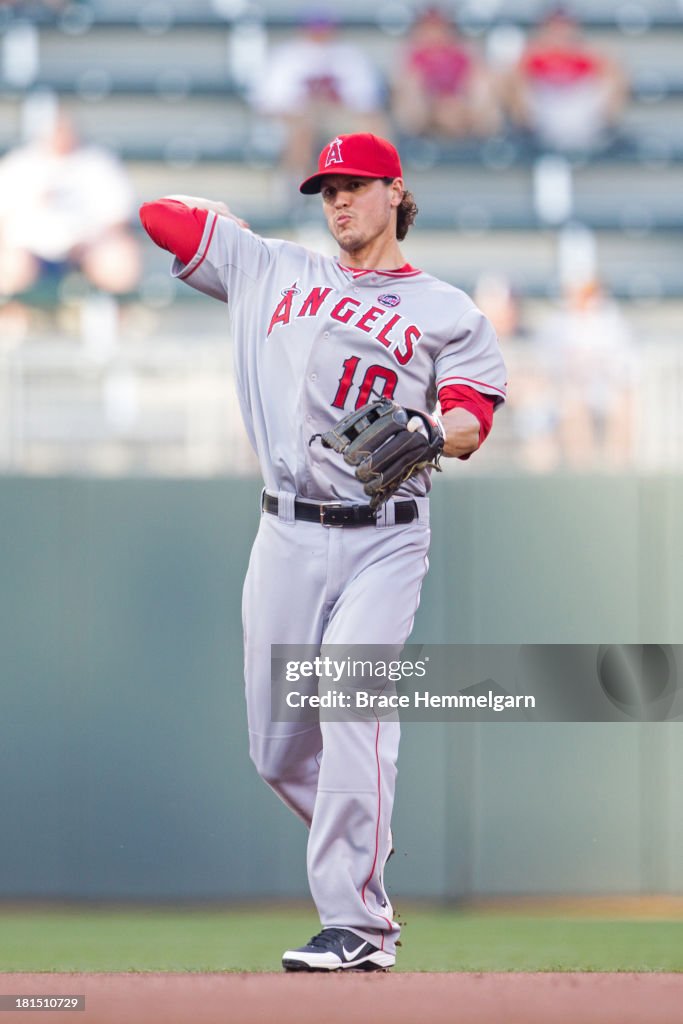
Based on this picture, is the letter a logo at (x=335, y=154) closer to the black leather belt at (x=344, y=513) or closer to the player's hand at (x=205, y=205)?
the player's hand at (x=205, y=205)

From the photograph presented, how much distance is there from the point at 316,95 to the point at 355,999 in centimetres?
654

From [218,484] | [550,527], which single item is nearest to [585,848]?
[550,527]

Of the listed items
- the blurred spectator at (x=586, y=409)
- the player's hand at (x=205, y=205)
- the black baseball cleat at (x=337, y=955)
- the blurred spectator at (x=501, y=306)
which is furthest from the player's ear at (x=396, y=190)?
the blurred spectator at (x=501, y=306)

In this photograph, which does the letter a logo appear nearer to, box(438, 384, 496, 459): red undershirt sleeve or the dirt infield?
box(438, 384, 496, 459): red undershirt sleeve

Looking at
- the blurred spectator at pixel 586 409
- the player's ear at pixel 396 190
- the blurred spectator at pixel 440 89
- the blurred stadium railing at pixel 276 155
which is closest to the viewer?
the player's ear at pixel 396 190

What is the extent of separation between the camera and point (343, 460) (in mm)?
3434

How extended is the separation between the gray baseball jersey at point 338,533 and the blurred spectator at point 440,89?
541cm

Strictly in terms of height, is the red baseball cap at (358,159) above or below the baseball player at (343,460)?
above

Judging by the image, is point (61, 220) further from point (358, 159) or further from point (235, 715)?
point (358, 159)

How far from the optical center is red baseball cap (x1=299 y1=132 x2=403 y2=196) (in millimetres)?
3451

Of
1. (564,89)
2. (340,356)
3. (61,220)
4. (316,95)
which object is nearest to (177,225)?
(340,356)

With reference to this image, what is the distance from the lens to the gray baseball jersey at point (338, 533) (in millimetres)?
3299

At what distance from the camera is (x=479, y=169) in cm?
906

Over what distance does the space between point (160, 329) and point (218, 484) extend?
284 cm
